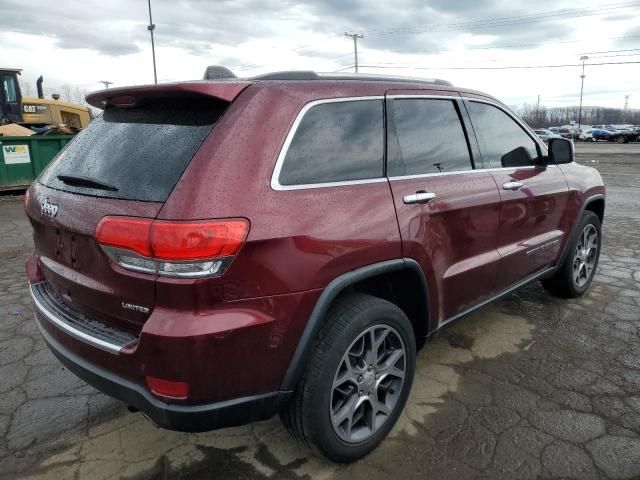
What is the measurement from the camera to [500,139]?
11.4 ft

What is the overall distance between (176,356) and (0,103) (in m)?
15.7

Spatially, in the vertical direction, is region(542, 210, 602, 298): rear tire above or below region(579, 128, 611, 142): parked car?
above

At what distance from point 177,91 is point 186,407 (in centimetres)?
127

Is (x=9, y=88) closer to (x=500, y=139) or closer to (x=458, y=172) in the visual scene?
(x=500, y=139)

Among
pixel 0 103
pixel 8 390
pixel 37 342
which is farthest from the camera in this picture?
pixel 0 103

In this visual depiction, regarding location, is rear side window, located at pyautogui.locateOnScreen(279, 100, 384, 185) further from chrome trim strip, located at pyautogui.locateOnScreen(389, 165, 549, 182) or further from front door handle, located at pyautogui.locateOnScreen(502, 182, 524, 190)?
front door handle, located at pyautogui.locateOnScreen(502, 182, 524, 190)

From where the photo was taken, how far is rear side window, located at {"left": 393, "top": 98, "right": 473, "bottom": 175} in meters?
2.67

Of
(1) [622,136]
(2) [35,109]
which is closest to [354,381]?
(2) [35,109]

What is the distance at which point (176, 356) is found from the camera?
1850 mm

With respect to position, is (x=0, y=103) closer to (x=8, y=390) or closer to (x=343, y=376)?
(x=8, y=390)

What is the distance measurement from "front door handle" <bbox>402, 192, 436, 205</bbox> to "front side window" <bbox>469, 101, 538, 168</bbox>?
81cm

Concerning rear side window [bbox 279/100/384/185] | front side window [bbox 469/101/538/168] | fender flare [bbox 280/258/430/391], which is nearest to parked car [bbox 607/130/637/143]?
front side window [bbox 469/101/538/168]

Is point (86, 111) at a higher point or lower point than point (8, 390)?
higher

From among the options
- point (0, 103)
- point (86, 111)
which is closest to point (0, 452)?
point (0, 103)
